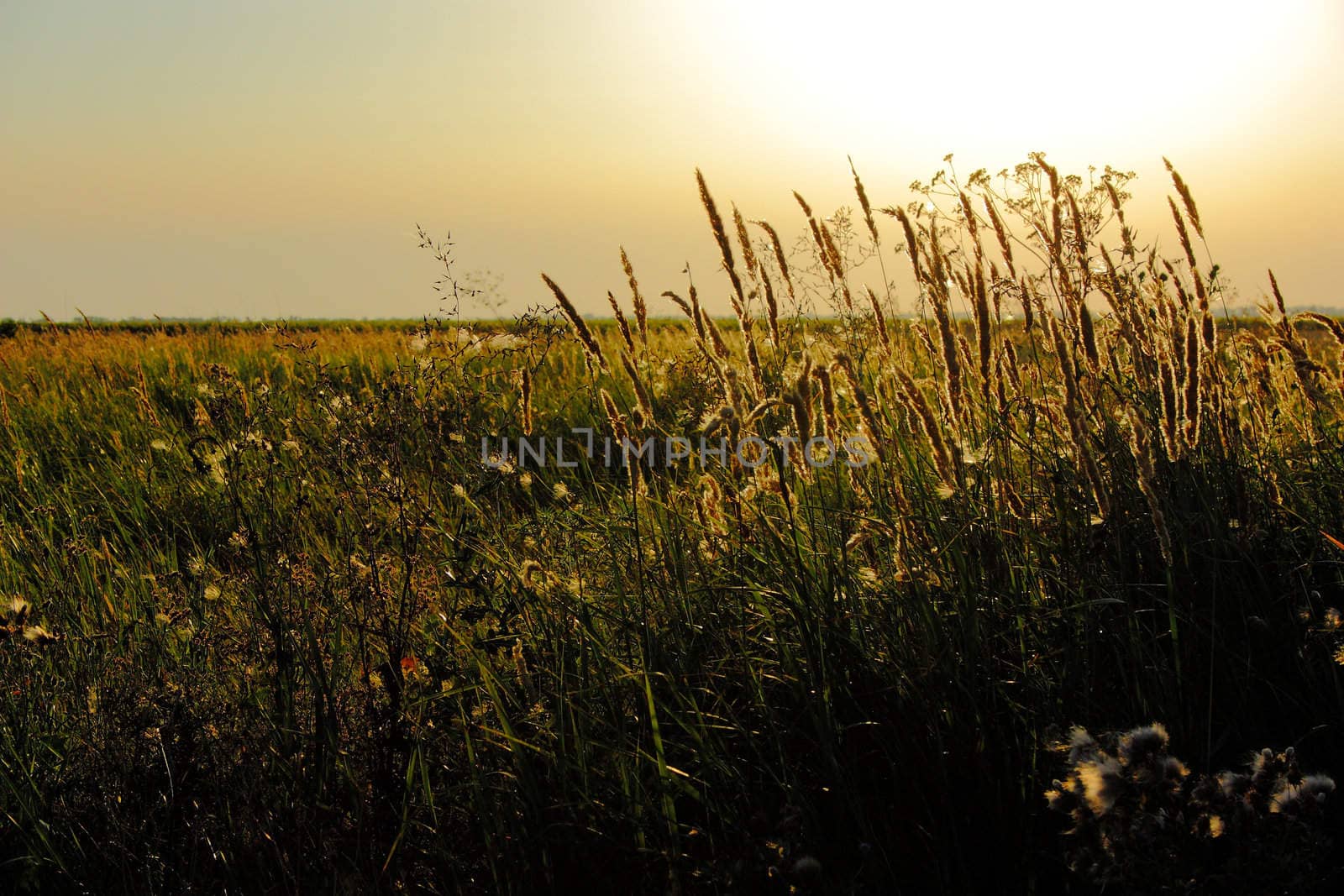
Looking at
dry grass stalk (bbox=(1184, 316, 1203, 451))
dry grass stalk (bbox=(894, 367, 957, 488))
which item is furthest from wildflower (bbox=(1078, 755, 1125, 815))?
dry grass stalk (bbox=(1184, 316, 1203, 451))

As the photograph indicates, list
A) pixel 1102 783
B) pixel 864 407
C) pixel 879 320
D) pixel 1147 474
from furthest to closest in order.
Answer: pixel 879 320 < pixel 864 407 < pixel 1147 474 < pixel 1102 783

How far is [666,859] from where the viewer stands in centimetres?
164

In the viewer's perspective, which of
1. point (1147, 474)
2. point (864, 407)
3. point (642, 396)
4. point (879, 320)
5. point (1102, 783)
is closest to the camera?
point (1102, 783)

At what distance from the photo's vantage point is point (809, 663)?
5.84ft

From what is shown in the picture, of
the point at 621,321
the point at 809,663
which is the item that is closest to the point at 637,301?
the point at 621,321

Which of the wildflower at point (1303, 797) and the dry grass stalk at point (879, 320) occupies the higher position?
the dry grass stalk at point (879, 320)

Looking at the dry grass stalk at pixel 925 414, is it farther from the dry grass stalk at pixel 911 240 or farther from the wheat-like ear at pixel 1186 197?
the wheat-like ear at pixel 1186 197

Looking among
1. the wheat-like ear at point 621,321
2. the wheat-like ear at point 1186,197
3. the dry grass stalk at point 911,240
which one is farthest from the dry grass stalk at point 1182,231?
the wheat-like ear at point 621,321

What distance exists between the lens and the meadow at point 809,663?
5.51 ft

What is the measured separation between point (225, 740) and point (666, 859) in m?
1.16

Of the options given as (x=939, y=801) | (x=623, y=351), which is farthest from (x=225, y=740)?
(x=939, y=801)

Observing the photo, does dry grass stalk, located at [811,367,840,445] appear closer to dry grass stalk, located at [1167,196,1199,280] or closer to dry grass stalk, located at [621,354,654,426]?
dry grass stalk, located at [621,354,654,426]

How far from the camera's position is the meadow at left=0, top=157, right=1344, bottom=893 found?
1.68 m

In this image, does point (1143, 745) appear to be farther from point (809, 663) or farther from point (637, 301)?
point (637, 301)
